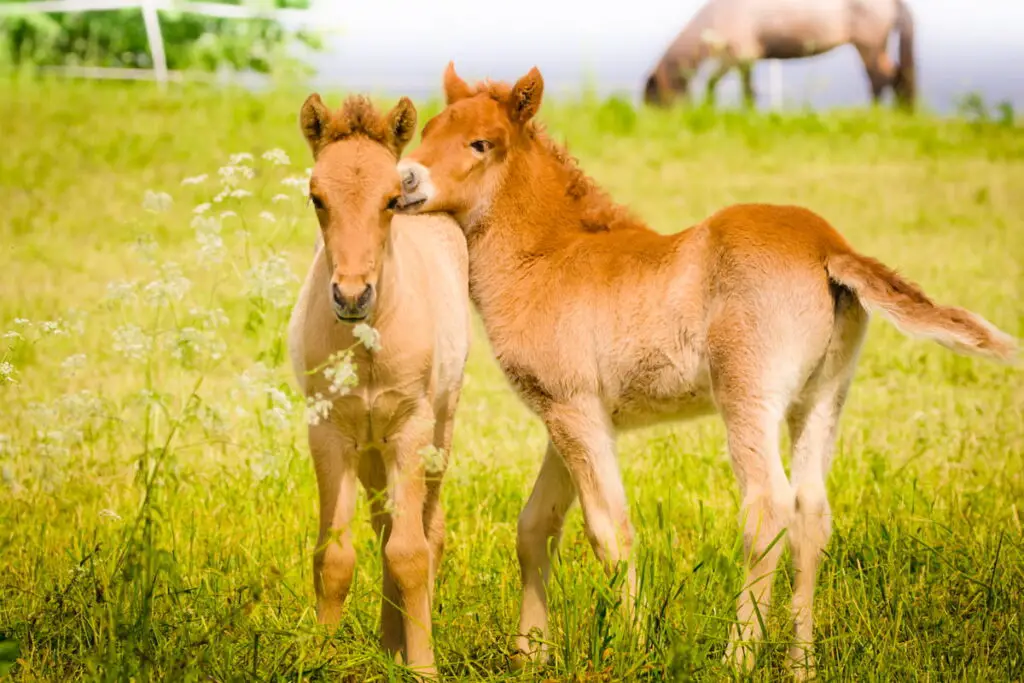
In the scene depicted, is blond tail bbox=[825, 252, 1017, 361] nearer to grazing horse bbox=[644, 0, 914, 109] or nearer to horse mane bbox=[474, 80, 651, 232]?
horse mane bbox=[474, 80, 651, 232]

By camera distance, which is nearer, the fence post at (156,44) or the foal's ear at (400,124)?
the foal's ear at (400,124)

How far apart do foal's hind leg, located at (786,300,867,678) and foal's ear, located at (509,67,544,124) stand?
131cm

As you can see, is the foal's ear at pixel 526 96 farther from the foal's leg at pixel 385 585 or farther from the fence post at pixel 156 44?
the fence post at pixel 156 44

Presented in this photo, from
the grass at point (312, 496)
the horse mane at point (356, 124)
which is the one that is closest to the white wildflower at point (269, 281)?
the grass at point (312, 496)

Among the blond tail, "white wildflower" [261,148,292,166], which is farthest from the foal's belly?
"white wildflower" [261,148,292,166]

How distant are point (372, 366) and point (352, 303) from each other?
47 centimetres

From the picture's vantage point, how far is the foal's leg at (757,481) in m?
4.12

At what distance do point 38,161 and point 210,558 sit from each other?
29.2ft

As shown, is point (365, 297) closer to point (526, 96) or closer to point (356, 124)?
point (356, 124)

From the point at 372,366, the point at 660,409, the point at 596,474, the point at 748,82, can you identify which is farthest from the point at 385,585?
the point at 748,82

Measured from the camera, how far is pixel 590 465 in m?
4.34

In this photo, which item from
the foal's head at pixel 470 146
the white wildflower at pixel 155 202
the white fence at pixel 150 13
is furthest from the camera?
the white fence at pixel 150 13

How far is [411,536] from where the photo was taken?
4.50m

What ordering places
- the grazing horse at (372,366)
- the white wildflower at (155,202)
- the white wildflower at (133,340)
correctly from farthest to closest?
the grazing horse at (372,366) → the white wildflower at (155,202) → the white wildflower at (133,340)
